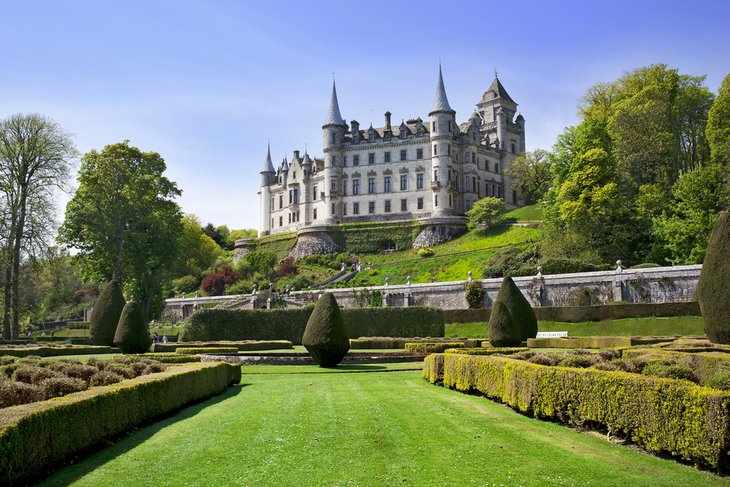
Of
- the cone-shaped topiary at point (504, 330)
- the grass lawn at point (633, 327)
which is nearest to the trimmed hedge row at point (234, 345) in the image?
the cone-shaped topiary at point (504, 330)

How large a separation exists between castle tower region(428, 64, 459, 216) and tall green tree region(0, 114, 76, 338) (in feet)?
174

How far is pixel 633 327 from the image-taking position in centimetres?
3456

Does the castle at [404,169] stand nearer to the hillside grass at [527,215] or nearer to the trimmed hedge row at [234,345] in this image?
the hillside grass at [527,215]

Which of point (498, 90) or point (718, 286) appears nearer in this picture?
point (718, 286)

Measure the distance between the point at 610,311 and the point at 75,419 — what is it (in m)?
31.7

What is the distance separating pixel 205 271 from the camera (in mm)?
84438

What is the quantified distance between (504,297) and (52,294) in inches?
2196

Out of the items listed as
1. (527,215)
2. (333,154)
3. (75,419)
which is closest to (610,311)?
(75,419)

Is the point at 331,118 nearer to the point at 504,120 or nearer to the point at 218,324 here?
the point at 504,120

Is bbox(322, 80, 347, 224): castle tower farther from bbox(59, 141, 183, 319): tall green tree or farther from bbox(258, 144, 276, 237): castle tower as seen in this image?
bbox(59, 141, 183, 319): tall green tree

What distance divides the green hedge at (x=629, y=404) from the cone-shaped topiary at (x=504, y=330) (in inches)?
503

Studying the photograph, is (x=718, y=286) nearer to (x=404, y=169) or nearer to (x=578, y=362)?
(x=578, y=362)

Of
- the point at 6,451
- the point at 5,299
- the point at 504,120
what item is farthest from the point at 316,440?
the point at 504,120

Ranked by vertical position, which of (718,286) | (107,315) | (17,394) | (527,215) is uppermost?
(527,215)
